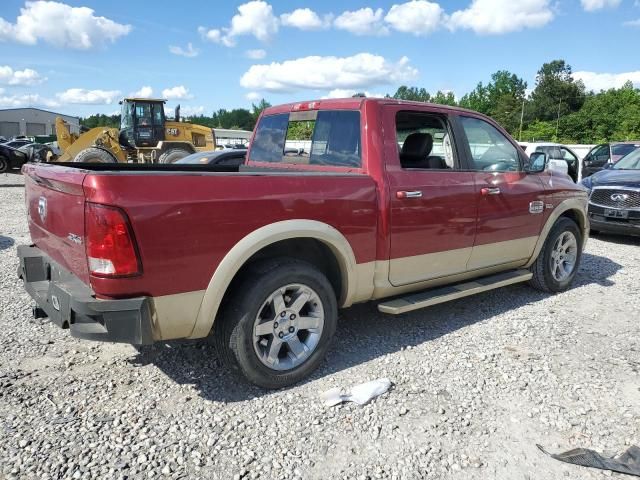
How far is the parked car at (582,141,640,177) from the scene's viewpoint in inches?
542

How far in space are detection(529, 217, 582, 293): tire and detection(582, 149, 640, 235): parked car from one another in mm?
3142

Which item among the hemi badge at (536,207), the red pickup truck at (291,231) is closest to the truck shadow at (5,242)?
the red pickup truck at (291,231)

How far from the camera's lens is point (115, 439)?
2719mm

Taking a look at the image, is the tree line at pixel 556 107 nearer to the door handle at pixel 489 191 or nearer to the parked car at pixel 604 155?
the parked car at pixel 604 155

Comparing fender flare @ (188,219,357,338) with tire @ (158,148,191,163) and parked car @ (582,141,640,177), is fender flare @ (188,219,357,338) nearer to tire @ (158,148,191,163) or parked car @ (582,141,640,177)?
parked car @ (582,141,640,177)

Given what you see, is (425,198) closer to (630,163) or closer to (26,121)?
(630,163)

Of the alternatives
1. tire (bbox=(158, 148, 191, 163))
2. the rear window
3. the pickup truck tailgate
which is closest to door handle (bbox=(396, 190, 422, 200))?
the rear window

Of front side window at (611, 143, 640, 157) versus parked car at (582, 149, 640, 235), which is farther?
front side window at (611, 143, 640, 157)

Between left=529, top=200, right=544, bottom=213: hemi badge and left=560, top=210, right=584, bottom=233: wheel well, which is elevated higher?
left=529, top=200, right=544, bottom=213: hemi badge

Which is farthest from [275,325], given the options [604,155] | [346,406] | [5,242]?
[604,155]

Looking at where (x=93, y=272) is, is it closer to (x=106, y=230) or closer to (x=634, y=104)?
(x=106, y=230)

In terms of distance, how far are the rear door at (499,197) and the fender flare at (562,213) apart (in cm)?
10

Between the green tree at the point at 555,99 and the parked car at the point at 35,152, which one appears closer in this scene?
the parked car at the point at 35,152

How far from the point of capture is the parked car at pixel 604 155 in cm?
1377
